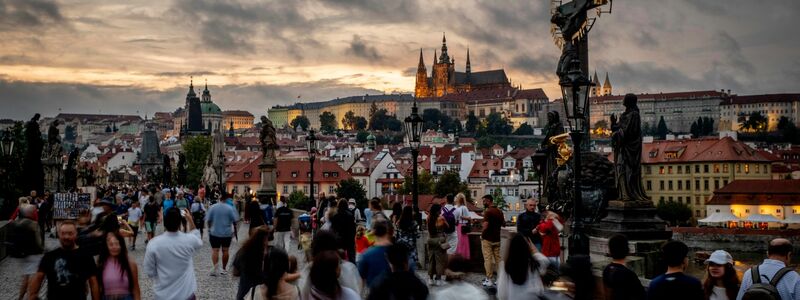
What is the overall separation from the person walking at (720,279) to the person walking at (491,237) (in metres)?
3.64

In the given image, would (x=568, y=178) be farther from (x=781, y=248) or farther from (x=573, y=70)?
(x=781, y=248)

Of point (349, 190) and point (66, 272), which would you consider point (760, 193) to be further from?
point (66, 272)

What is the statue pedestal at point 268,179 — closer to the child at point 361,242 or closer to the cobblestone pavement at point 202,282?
the cobblestone pavement at point 202,282

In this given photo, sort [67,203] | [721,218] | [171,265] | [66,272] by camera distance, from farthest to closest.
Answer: [721,218]
[67,203]
[171,265]
[66,272]

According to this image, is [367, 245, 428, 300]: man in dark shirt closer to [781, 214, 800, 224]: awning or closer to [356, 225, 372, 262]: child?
[356, 225, 372, 262]: child

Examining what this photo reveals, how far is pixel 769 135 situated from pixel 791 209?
366 ft

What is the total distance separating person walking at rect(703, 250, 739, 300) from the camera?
20.9 feet

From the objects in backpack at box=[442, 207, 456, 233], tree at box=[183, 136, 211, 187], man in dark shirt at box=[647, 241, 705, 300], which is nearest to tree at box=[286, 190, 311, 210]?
tree at box=[183, 136, 211, 187]

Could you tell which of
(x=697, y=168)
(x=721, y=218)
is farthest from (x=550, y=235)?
(x=697, y=168)

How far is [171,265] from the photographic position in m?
7.41

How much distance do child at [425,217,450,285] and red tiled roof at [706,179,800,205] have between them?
58914mm

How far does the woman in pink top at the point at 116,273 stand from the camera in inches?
274

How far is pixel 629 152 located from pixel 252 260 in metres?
6.81

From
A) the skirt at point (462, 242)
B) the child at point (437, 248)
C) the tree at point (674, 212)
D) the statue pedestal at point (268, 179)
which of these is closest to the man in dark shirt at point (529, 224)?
the child at point (437, 248)
